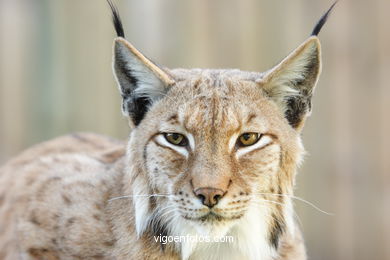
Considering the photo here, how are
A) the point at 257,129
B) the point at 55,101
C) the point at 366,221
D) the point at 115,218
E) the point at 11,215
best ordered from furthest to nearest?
the point at 55,101, the point at 366,221, the point at 11,215, the point at 115,218, the point at 257,129

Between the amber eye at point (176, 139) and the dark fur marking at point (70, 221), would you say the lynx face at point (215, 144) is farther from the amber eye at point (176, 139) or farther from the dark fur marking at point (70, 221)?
the dark fur marking at point (70, 221)

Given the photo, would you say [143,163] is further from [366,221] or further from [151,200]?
[366,221]

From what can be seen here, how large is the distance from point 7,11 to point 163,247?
542cm

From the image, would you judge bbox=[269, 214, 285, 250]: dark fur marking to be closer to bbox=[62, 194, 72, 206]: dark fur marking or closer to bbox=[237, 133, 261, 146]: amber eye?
bbox=[237, 133, 261, 146]: amber eye

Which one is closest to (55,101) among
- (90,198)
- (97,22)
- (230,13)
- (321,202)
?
(97,22)

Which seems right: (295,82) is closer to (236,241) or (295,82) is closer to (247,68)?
(236,241)

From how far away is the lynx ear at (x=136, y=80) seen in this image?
472 cm

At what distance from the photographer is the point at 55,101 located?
9.18 m

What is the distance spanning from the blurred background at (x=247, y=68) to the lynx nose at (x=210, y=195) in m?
4.59

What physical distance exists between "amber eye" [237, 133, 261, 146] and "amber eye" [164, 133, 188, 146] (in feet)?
1.08

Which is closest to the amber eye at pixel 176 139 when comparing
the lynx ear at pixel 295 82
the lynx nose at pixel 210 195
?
the lynx nose at pixel 210 195

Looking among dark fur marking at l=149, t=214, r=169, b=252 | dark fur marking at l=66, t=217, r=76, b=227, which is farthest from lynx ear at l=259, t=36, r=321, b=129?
dark fur marking at l=66, t=217, r=76, b=227

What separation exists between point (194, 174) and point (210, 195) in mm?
181

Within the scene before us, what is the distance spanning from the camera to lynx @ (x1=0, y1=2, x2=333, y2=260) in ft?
14.4
